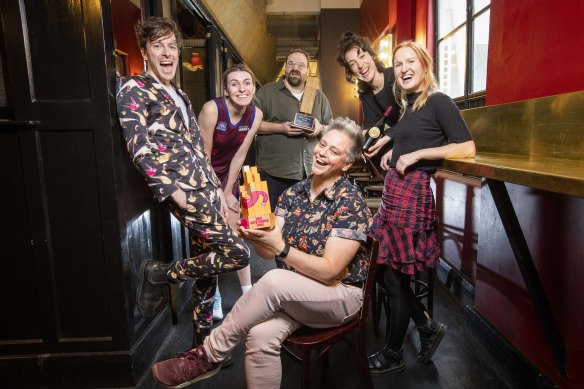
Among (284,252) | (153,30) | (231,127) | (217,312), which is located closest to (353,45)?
(231,127)

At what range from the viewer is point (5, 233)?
180cm

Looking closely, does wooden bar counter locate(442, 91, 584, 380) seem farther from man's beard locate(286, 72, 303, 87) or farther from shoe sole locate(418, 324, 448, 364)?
man's beard locate(286, 72, 303, 87)

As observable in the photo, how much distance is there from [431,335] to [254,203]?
1.32 metres

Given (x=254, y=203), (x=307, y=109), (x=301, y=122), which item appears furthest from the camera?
(x=307, y=109)

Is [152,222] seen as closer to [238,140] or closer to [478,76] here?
[238,140]

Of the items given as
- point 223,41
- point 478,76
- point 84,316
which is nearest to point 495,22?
point 478,76

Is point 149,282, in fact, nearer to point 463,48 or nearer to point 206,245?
point 206,245

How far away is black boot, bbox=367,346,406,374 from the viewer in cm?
193

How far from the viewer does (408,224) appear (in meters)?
1.77

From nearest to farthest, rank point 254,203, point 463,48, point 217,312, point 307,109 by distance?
point 254,203 < point 217,312 < point 307,109 < point 463,48

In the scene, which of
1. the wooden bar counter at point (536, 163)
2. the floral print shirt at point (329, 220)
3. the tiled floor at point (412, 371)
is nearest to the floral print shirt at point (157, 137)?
the floral print shirt at point (329, 220)

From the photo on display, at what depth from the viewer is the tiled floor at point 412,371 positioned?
1883mm

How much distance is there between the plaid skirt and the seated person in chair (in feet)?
1.07

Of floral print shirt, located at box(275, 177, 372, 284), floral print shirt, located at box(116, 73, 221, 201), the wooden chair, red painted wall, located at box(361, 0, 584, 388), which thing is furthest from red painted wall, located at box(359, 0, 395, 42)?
the wooden chair
